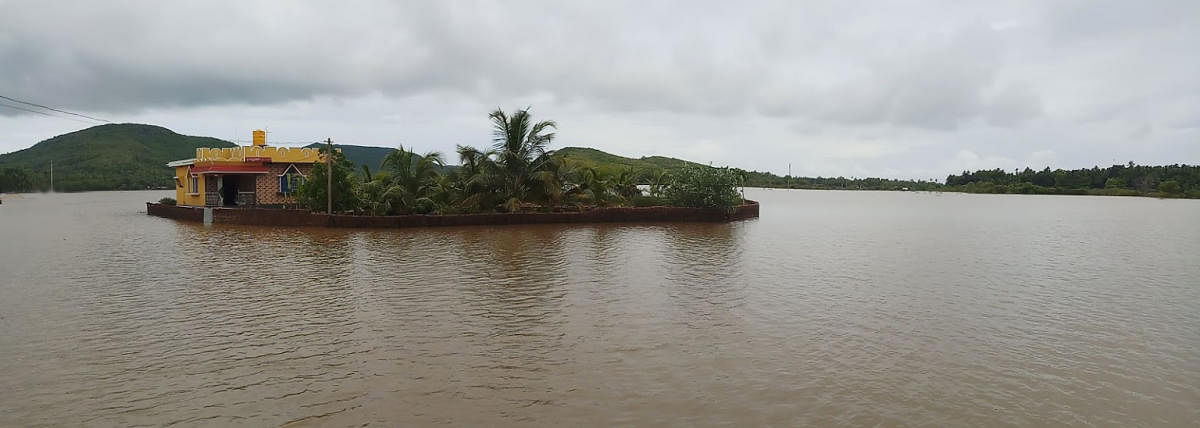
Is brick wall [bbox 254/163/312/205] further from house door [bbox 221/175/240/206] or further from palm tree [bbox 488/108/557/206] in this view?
palm tree [bbox 488/108/557/206]

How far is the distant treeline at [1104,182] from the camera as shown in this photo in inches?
3110

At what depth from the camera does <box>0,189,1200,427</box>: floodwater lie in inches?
187

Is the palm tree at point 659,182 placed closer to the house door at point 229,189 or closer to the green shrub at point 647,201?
the green shrub at point 647,201

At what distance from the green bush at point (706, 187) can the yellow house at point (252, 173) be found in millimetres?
14758

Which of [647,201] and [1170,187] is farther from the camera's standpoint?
[1170,187]

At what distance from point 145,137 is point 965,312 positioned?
388 feet

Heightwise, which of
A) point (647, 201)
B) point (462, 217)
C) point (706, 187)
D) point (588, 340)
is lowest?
point (588, 340)

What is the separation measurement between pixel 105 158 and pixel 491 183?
83.8m

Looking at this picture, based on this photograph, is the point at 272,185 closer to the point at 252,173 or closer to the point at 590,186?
the point at 252,173

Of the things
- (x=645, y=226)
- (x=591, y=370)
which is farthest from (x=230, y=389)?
(x=645, y=226)

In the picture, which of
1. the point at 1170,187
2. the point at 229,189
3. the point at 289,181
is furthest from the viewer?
the point at 1170,187

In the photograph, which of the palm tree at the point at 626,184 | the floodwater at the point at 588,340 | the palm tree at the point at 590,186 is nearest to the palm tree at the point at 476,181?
the palm tree at the point at 590,186

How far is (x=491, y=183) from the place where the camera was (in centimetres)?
2231

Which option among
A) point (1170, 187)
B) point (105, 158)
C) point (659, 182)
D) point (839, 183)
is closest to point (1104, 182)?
point (1170, 187)
